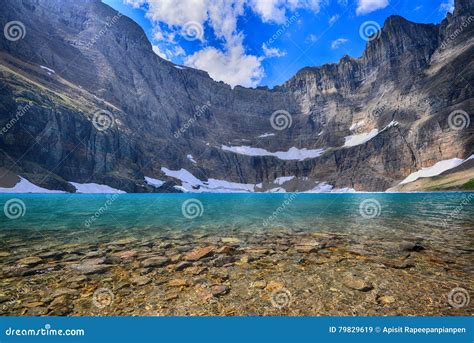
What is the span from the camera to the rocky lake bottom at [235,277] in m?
7.11

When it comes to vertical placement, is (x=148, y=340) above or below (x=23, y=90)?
below

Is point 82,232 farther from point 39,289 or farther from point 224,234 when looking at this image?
point 39,289

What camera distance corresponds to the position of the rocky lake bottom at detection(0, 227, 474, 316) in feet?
23.3

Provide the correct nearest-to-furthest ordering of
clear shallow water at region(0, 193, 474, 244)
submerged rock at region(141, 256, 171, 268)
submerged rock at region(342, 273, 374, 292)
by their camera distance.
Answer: submerged rock at region(342, 273, 374, 292)
submerged rock at region(141, 256, 171, 268)
clear shallow water at region(0, 193, 474, 244)

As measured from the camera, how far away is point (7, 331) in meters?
5.73

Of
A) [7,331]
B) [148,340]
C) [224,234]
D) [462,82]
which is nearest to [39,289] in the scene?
[7,331]

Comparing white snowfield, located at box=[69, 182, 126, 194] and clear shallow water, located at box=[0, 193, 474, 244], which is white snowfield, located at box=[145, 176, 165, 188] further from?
clear shallow water, located at box=[0, 193, 474, 244]

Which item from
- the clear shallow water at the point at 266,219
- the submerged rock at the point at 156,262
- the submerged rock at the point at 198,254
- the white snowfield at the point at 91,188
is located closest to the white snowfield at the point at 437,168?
the clear shallow water at the point at 266,219

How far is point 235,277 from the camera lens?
9547 millimetres

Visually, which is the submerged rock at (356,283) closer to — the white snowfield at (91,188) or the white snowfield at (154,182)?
the white snowfield at (91,188)

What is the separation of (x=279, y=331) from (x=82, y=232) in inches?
723

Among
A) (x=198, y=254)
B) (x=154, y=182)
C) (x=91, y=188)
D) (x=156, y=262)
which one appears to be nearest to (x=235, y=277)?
(x=198, y=254)

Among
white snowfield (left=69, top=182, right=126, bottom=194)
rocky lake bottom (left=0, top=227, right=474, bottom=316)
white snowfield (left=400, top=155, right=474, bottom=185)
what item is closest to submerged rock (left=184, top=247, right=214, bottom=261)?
rocky lake bottom (left=0, top=227, right=474, bottom=316)

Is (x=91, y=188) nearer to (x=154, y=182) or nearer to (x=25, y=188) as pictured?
(x=25, y=188)
